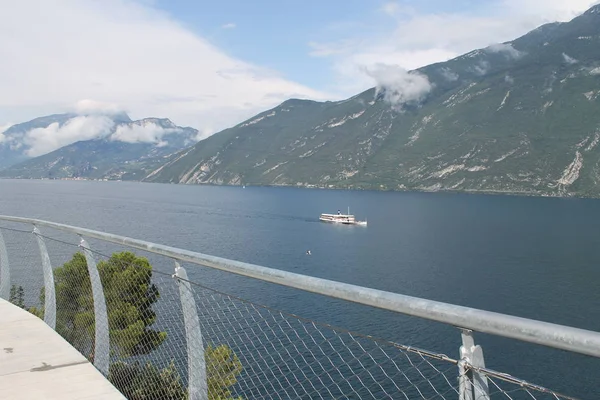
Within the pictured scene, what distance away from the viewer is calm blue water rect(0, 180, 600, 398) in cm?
3753

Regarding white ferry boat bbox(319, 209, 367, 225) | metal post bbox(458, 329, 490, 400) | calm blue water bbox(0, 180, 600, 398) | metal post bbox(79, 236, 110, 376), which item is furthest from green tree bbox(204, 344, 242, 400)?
white ferry boat bbox(319, 209, 367, 225)

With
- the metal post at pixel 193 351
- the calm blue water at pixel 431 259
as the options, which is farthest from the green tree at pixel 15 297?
the calm blue water at pixel 431 259

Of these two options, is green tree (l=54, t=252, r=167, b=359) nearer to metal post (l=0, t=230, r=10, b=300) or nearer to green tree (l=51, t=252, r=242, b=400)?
green tree (l=51, t=252, r=242, b=400)

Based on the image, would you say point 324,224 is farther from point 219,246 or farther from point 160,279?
point 160,279

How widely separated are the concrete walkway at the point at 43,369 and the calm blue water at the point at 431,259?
33.0 m

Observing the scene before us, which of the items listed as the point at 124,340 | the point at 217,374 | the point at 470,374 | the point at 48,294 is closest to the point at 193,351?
the point at 470,374

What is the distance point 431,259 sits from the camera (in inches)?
2896

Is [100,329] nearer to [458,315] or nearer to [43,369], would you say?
[43,369]

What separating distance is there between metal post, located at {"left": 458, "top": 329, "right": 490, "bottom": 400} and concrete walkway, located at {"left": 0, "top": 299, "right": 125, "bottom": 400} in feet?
11.1

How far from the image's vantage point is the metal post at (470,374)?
6.67 feet

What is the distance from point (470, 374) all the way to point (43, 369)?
448 cm

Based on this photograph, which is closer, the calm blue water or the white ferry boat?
the calm blue water

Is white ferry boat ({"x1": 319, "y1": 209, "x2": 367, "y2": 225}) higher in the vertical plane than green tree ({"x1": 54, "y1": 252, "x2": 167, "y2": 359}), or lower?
lower

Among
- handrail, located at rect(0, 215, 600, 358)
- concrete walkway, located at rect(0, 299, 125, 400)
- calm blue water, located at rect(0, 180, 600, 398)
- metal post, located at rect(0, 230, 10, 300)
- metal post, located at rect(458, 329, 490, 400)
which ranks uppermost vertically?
handrail, located at rect(0, 215, 600, 358)
